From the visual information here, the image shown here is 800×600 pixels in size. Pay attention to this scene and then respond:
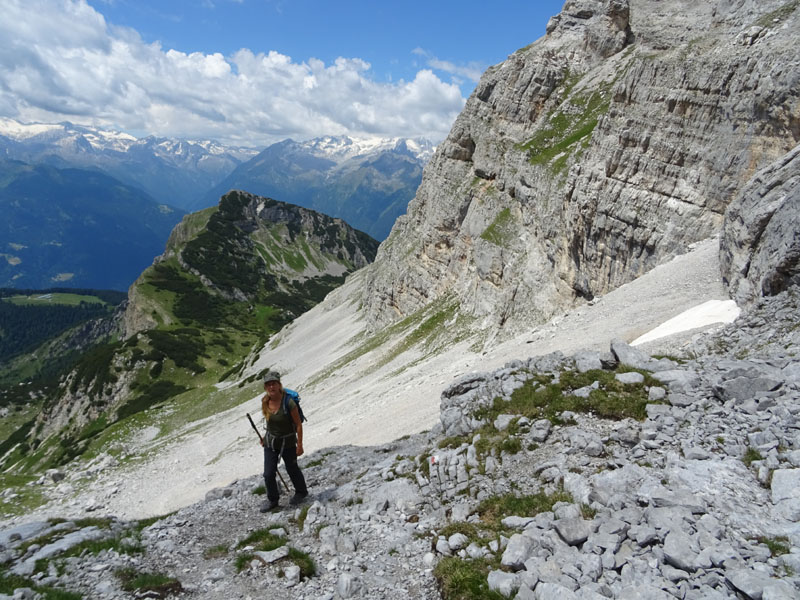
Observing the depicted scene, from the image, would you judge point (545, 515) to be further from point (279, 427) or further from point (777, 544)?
point (279, 427)

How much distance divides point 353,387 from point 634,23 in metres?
62.1

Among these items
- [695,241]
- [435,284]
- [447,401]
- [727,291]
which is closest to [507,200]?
[435,284]

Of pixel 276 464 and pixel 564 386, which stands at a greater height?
pixel 276 464

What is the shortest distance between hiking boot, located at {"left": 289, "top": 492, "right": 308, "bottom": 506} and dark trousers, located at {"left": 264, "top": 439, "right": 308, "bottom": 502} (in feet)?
0.33

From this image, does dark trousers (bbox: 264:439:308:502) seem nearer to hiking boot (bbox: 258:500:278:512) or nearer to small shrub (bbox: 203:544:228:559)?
hiking boot (bbox: 258:500:278:512)

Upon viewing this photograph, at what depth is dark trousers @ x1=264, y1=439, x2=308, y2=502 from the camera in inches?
487

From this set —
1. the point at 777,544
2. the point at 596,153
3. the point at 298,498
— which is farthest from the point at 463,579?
the point at 596,153

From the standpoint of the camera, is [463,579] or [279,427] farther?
[279,427]

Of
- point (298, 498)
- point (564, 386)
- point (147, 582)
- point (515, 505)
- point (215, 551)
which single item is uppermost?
point (147, 582)

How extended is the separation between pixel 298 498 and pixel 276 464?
146 centimetres

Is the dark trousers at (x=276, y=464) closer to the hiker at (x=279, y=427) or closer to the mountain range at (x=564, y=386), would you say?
the hiker at (x=279, y=427)

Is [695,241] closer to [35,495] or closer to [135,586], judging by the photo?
[135,586]

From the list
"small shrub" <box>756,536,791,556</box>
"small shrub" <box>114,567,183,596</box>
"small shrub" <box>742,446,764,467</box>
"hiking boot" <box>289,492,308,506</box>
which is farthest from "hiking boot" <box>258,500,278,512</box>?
"small shrub" <box>742,446,764,467</box>

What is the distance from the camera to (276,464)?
12.4m
